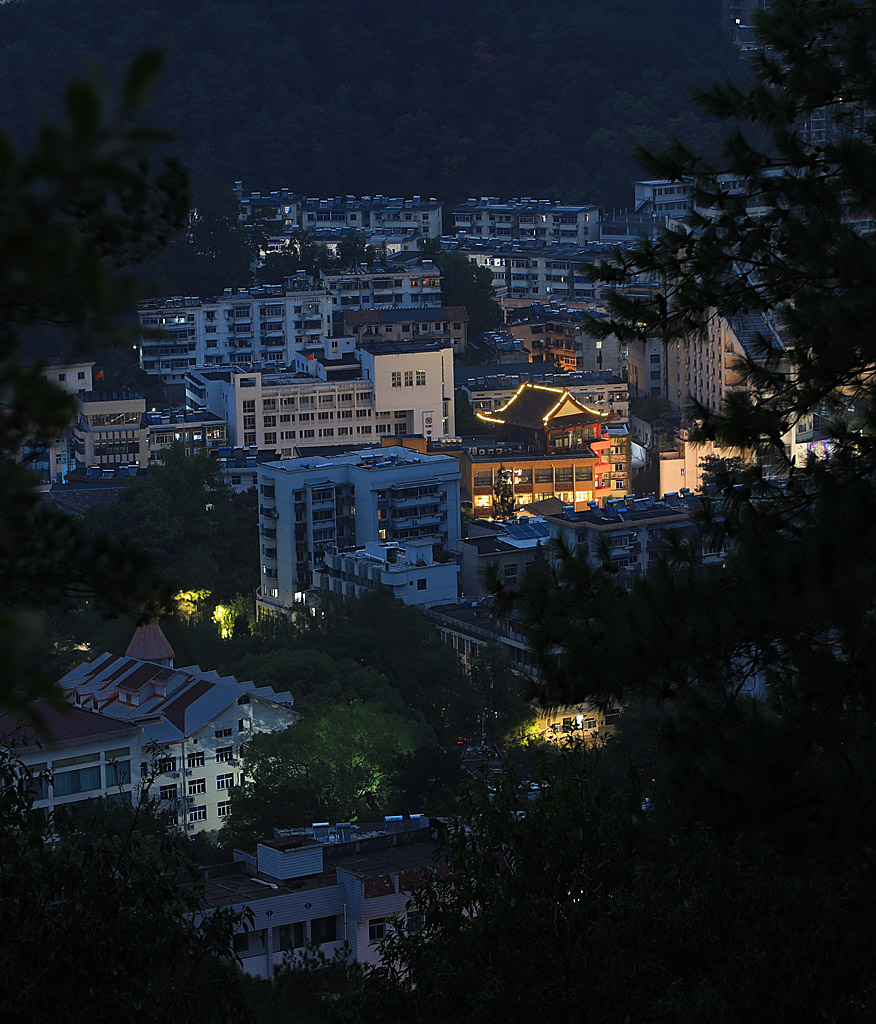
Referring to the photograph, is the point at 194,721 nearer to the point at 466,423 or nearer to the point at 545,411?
the point at 545,411

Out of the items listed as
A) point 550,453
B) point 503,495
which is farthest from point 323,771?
point 550,453

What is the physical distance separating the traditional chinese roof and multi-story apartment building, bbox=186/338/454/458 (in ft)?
2.95

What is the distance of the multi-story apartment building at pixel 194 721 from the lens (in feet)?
35.9

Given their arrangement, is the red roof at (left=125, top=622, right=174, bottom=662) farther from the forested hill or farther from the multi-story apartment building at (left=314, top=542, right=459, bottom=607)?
the forested hill

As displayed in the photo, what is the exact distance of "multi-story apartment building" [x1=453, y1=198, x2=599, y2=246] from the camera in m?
32.8

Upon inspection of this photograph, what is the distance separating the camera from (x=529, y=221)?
1325 inches

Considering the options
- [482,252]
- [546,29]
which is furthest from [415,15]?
[482,252]

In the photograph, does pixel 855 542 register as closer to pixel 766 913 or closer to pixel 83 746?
pixel 766 913

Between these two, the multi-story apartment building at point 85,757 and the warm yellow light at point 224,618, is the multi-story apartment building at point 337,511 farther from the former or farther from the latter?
the multi-story apartment building at point 85,757

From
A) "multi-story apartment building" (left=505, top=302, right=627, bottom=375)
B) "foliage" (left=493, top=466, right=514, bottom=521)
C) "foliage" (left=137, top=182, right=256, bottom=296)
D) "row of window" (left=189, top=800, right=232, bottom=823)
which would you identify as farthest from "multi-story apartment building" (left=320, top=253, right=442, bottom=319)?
"row of window" (left=189, top=800, right=232, bottom=823)

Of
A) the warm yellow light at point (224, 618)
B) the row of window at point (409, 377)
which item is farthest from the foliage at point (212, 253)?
the warm yellow light at point (224, 618)

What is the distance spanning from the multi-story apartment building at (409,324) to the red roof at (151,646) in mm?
12252

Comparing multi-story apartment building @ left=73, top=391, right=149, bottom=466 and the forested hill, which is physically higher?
the forested hill

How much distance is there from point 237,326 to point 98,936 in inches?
929
